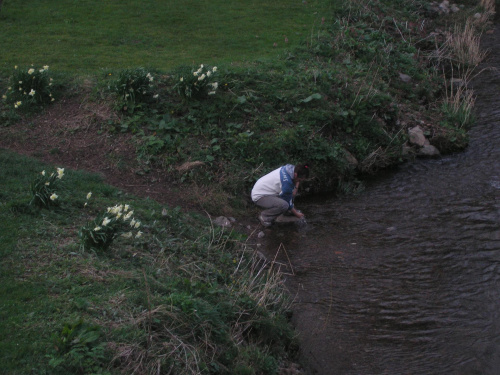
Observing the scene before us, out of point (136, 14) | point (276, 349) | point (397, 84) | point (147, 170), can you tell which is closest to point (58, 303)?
point (276, 349)

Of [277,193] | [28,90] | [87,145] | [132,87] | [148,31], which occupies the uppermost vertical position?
[148,31]

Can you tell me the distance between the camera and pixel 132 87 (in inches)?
430

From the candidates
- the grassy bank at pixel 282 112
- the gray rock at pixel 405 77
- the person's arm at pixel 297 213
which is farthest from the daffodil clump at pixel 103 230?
the gray rock at pixel 405 77

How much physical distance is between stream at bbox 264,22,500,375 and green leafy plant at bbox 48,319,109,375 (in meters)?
2.60

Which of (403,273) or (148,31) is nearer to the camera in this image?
(403,273)

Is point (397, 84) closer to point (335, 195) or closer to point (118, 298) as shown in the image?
point (335, 195)

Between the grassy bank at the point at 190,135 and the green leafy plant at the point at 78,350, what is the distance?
0.02 metres

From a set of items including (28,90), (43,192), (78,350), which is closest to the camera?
(78,350)

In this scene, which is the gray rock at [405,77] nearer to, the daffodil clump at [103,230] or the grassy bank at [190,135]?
the grassy bank at [190,135]

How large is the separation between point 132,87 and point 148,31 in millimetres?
5455

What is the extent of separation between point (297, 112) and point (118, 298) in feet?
23.4

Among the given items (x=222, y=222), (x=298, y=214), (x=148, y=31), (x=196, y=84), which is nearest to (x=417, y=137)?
(x=298, y=214)

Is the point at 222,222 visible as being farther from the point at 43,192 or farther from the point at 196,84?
the point at 196,84

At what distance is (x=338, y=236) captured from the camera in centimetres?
887
